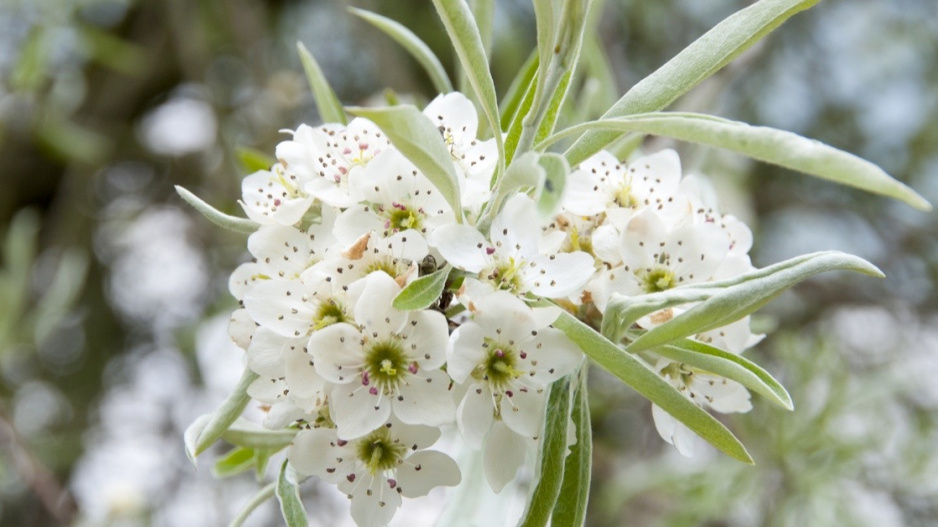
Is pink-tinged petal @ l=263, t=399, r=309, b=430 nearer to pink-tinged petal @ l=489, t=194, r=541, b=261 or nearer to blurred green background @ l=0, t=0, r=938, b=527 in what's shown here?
pink-tinged petal @ l=489, t=194, r=541, b=261

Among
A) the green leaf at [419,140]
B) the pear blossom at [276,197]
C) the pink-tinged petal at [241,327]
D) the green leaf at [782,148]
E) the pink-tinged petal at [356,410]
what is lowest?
the pink-tinged petal at [241,327]

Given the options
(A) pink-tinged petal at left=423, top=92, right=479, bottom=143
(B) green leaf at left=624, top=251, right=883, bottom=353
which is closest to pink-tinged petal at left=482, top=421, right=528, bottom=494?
(B) green leaf at left=624, top=251, right=883, bottom=353

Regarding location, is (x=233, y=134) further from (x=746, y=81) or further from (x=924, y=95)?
(x=924, y=95)

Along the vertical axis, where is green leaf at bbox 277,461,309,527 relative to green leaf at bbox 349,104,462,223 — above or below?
below

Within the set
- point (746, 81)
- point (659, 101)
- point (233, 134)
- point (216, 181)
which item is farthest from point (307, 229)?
point (746, 81)

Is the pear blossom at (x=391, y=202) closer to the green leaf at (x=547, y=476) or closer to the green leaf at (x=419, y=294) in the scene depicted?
the green leaf at (x=419, y=294)

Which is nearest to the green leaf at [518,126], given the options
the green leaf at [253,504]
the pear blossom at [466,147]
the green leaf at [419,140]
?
the pear blossom at [466,147]
